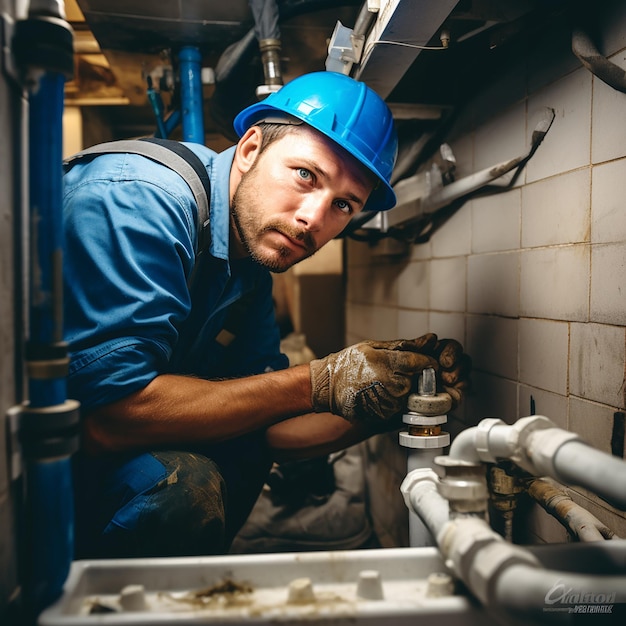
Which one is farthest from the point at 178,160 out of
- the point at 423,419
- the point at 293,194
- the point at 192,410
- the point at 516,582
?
the point at 516,582

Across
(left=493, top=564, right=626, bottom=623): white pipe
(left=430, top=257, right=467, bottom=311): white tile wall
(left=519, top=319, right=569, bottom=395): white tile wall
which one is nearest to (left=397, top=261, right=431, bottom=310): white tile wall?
(left=430, top=257, right=467, bottom=311): white tile wall

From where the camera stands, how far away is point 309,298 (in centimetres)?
319

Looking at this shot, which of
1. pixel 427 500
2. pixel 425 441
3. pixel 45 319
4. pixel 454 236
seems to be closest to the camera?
pixel 45 319

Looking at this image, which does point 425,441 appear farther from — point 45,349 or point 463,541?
point 45,349

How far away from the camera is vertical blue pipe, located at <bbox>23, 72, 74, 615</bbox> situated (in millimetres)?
530

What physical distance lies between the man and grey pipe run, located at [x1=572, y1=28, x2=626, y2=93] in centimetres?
42

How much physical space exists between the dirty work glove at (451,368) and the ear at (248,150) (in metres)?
0.62

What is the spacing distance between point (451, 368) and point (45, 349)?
0.89m

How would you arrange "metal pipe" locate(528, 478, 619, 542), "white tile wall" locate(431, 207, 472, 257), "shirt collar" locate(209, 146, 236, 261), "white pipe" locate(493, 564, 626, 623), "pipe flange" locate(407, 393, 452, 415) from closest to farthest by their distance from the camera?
1. "white pipe" locate(493, 564, 626, 623)
2. "metal pipe" locate(528, 478, 619, 542)
3. "pipe flange" locate(407, 393, 452, 415)
4. "shirt collar" locate(209, 146, 236, 261)
5. "white tile wall" locate(431, 207, 472, 257)

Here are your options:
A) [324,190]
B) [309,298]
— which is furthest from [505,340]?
[309,298]

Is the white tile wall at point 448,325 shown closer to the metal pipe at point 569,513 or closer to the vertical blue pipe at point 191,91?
the metal pipe at point 569,513

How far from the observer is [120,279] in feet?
2.84

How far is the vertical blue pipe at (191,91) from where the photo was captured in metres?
1.61

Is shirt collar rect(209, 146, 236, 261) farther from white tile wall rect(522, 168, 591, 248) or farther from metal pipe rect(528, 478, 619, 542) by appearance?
metal pipe rect(528, 478, 619, 542)
